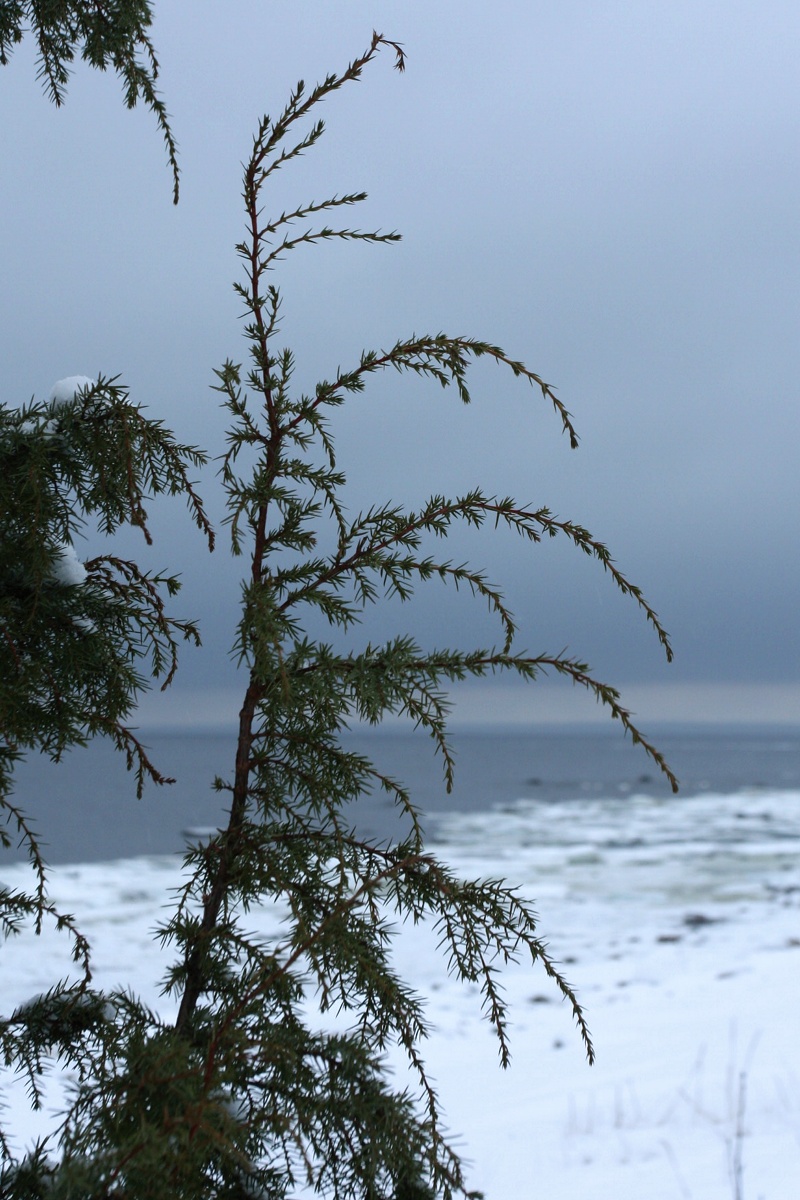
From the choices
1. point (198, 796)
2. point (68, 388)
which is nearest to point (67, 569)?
point (68, 388)

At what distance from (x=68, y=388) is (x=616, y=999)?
11.9 m

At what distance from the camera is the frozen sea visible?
7074 millimetres

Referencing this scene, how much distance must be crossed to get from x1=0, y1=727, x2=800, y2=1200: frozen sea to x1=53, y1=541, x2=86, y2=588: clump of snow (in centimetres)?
54

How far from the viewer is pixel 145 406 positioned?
2.21 metres

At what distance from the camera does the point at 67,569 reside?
7.70 feet

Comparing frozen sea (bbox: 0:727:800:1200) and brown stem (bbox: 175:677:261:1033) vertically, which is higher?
brown stem (bbox: 175:677:261:1033)

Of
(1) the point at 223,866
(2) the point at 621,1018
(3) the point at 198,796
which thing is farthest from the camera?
(3) the point at 198,796

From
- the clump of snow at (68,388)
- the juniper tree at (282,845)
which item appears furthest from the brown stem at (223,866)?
the clump of snow at (68,388)

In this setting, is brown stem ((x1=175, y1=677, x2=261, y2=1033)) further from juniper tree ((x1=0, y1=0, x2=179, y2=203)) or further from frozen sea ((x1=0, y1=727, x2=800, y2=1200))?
juniper tree ((x1=0, y1=0, x2=179, y2=203))

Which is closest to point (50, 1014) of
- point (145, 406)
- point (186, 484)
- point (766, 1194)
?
point (186, 484)

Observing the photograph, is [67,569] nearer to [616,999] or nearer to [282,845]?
[282,845]

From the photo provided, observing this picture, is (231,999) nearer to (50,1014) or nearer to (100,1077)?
(100,1077)

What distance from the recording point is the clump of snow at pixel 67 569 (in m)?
2.33

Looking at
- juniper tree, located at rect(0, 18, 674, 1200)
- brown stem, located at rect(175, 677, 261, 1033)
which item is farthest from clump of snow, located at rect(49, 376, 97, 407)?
brown stem, located at rect(175, 677, 261, 1033)
